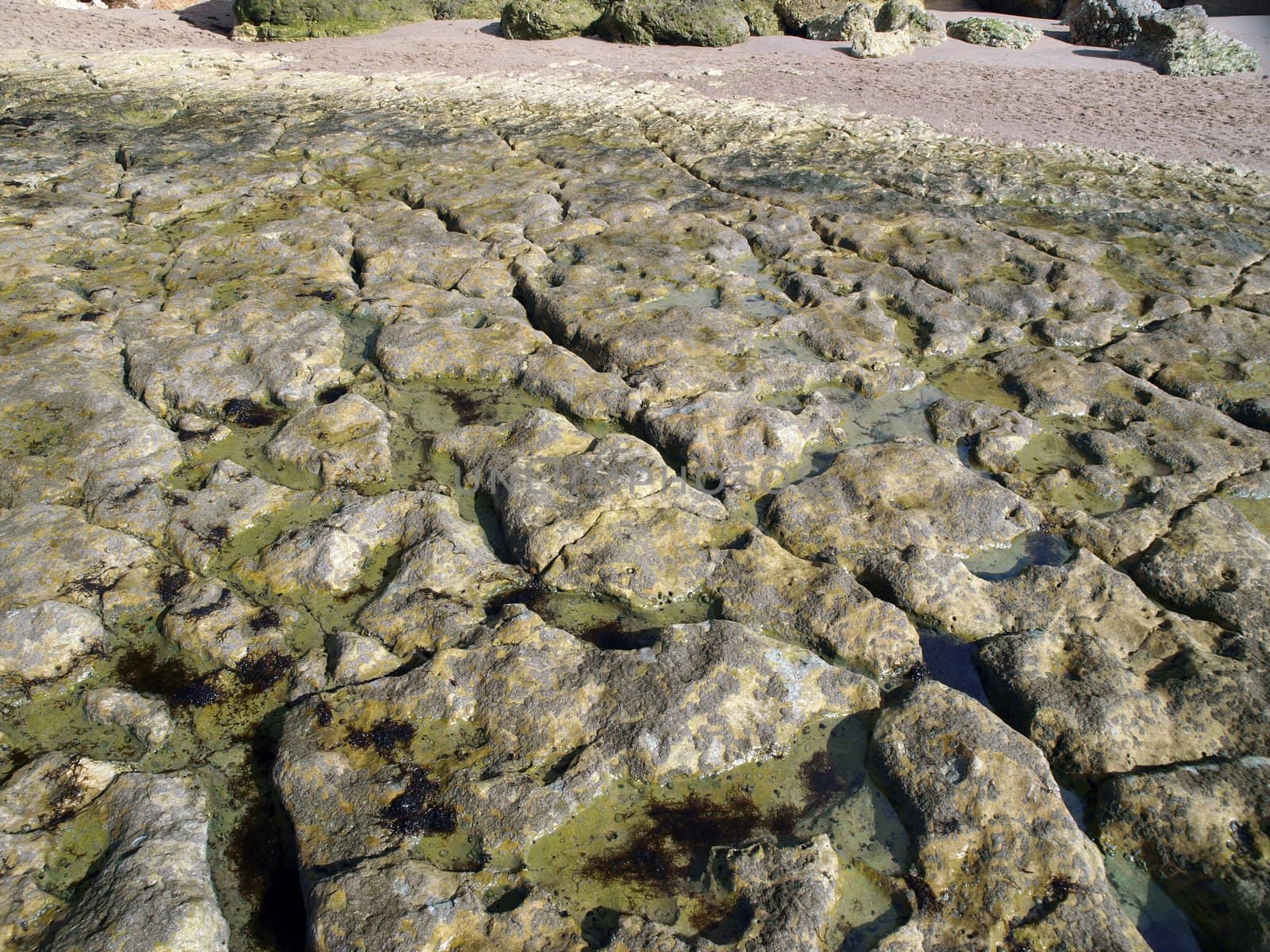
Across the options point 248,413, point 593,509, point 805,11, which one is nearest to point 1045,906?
point 593,509

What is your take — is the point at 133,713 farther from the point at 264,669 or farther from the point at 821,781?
the point at 821,781

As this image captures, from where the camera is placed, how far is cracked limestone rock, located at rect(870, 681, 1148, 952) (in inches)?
66.3

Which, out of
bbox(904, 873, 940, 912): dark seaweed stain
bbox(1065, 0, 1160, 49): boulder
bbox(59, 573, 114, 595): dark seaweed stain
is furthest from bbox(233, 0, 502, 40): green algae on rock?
bbox(904, 873, 940, 912): dark seaweed stain

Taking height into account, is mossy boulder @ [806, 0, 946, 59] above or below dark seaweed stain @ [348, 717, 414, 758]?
above

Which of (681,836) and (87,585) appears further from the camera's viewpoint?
(87,585)

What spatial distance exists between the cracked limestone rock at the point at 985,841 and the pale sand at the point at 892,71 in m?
5.58

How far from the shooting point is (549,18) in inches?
402

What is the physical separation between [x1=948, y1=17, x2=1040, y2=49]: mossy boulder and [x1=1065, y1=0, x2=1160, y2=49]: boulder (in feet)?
1.63

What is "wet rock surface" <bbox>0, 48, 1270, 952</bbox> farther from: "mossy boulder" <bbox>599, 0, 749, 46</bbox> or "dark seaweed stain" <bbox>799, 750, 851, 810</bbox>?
"mossy boulder" <bbox>599, 0, 749, 46</bbox>

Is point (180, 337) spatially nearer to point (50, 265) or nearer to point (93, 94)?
point (50, 265)

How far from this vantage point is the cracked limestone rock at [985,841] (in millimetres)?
1685

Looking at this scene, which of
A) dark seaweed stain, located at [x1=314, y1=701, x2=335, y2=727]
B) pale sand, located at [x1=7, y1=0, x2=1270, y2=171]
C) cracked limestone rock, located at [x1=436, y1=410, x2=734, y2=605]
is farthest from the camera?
pale sand, located at [x1=7, y1=0, x2=1270, y2=171]

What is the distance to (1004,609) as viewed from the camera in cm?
241

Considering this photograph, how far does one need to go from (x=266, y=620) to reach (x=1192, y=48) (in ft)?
33.1
